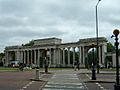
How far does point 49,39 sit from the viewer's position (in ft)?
479

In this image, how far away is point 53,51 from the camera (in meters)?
146

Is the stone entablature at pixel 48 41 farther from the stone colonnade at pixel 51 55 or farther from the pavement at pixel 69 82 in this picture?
the pavement at pixel 69 82

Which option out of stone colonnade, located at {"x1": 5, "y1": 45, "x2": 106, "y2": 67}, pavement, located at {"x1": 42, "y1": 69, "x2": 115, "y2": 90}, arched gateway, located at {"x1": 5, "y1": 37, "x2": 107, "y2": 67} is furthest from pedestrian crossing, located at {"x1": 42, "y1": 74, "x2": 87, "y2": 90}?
stone colonnade, located at {"x1": 5, "y1": 45, "x2": 106, "y2": 67}

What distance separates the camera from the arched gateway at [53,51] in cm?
12358

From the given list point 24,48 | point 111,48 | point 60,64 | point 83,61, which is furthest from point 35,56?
point 111,48

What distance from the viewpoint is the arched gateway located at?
124 meters

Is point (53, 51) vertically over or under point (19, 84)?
over

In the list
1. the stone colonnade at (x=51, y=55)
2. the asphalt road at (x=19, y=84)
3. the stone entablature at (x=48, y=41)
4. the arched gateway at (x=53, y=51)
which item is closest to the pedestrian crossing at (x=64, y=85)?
the asphalt road at (x=19, y=84)

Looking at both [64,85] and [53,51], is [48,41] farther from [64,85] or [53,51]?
[64,85]

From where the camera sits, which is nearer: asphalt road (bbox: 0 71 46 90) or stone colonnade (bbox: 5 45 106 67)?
asphalt road (bbox: 0 71 46 90)

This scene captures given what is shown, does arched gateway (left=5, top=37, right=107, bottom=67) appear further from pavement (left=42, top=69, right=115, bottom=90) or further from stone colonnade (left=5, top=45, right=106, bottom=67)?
pavement (left=42, top=69, right=115, bottom=90)

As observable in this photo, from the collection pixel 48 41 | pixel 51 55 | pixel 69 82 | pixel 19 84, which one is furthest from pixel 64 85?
pixel 51 55

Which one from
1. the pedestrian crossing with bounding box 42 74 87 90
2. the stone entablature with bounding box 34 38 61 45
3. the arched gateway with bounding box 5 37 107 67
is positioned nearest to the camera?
the pedestrian crossing with bounding box 42 74 87 90

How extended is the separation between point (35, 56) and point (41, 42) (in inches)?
382
